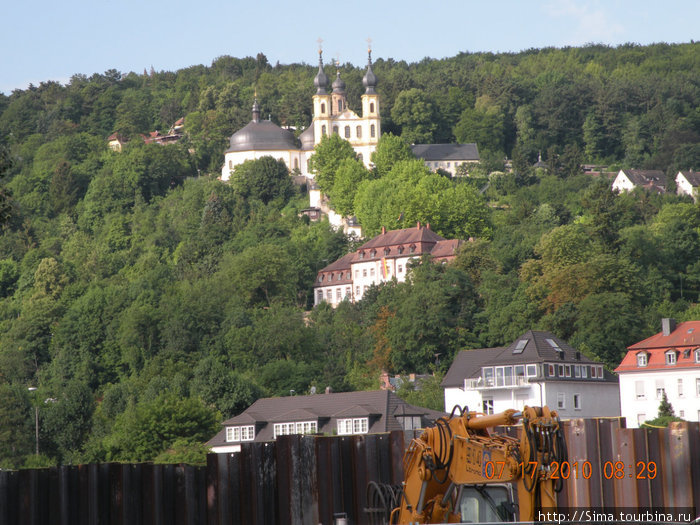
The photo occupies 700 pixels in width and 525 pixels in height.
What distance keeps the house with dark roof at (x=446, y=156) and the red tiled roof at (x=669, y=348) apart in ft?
289

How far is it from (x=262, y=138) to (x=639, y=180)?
46.7m

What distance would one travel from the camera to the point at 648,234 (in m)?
129

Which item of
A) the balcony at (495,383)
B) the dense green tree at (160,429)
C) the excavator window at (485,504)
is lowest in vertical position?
the excavator window at (485,504)

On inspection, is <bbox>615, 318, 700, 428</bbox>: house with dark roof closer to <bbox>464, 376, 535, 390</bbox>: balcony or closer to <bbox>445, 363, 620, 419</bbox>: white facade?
<bbox>445, 363, 620, 419</bbox>: white facade

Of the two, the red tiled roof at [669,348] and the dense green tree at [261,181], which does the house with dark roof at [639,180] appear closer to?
the dense green tree at [261,181]

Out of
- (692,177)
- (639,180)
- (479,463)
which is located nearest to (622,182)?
(639,180)

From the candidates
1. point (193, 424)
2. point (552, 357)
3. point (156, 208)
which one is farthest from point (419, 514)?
point (156, 208)

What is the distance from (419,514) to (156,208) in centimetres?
15808

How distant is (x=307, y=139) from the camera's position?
588 feet

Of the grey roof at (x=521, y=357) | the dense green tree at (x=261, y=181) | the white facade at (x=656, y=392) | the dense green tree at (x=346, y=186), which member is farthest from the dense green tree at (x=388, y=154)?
the white facade at (x=656, y=392)

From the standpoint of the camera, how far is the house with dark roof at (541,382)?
3556 inches

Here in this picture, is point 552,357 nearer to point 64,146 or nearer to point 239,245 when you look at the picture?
point 239,245

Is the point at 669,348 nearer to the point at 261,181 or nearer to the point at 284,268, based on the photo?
the point at 284,268

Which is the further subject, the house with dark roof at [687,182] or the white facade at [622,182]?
the white facade at [622,182]
